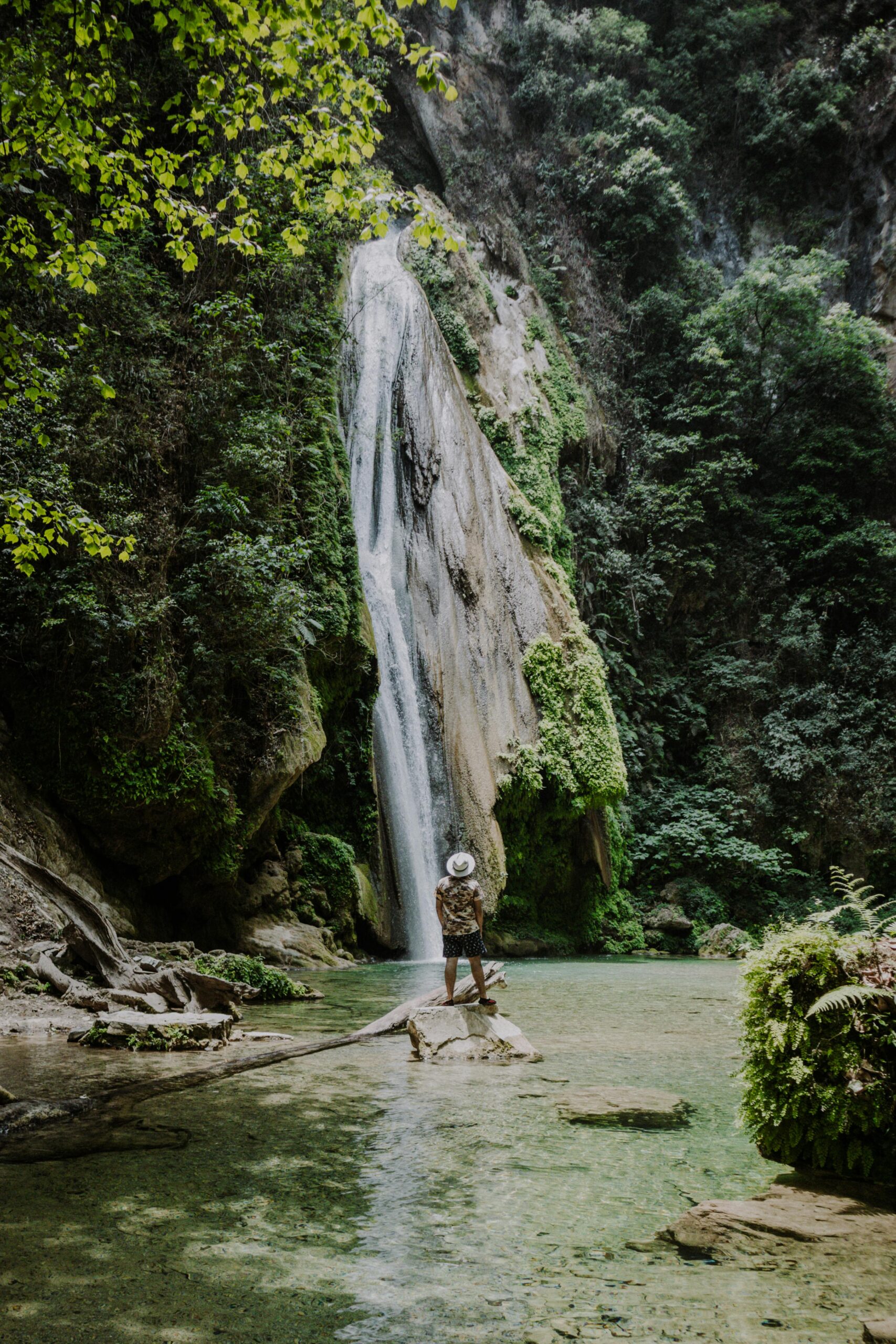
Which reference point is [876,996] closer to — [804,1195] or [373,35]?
[804,1195]

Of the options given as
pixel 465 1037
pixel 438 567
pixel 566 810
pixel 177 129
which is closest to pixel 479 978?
pixel 465 1037

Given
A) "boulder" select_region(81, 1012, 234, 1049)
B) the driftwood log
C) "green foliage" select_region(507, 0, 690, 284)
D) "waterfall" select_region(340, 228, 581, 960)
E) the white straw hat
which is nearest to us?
"boulder" select_region(81, 1012, 234, 1049)

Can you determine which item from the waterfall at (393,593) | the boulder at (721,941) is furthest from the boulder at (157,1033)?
the boulder at (721,941)

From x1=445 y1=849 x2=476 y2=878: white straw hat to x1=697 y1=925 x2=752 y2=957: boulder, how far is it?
1217cm

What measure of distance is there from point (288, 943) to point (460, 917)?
17.8 ft

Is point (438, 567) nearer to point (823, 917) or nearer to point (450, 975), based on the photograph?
point (450, 975)

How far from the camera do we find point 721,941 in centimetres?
1761

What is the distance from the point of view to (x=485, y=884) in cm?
1469

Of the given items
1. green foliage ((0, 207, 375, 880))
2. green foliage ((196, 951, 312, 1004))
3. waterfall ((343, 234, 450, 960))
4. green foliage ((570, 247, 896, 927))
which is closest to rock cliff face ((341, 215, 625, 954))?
waterfall ((343, 234, 450, 960))

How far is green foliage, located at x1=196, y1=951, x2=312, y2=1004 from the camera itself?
27.0 feet

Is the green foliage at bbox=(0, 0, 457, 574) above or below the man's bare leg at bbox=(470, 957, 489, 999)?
above

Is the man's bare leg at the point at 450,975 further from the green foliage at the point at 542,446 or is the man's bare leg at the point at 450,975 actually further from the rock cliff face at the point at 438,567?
the green foliage at the point at 542,446

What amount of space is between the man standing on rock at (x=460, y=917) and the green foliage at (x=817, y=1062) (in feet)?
10.1

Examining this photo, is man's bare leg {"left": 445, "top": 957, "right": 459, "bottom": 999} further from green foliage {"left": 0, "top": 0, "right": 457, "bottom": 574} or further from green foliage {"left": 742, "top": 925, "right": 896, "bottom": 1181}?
green foliage {"left": 0, "top": 0, "right": 457, "bottom": 574}
